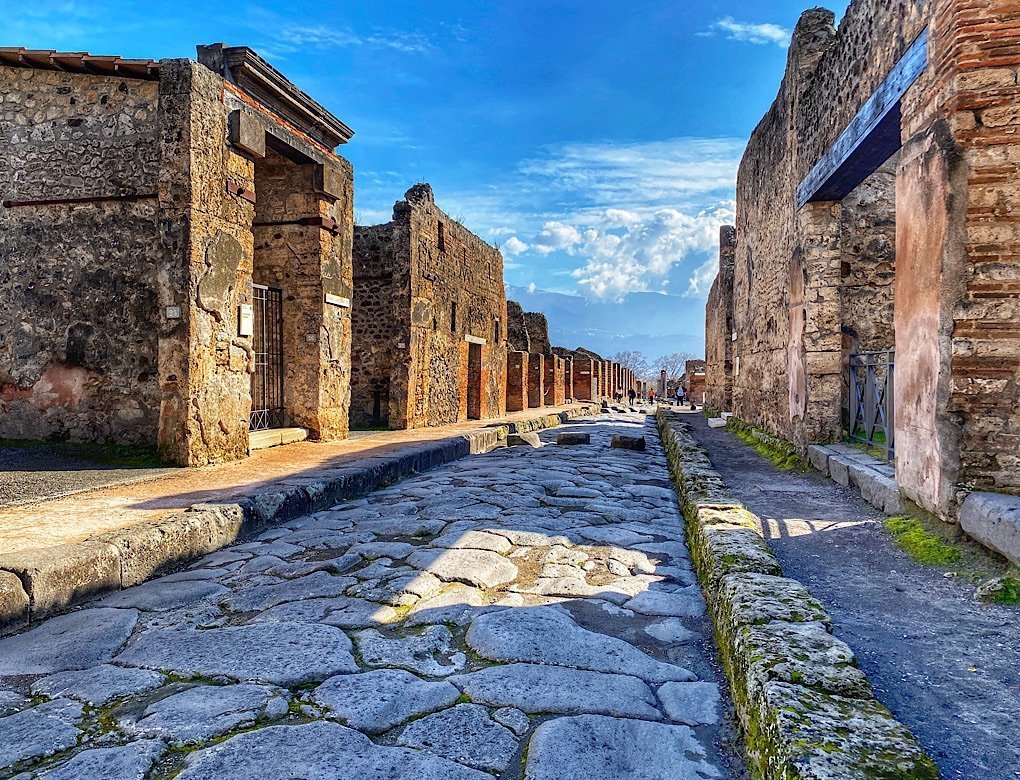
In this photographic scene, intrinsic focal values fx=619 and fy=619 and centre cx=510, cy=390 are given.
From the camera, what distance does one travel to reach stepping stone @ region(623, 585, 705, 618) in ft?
9.01

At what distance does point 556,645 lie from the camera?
7.66 ft

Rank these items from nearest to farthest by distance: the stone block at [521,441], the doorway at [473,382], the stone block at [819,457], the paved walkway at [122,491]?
the paved walkway at [122,491] < the stone block at [819,457] < the stone block at [521,441] < the doorway at [473,382]

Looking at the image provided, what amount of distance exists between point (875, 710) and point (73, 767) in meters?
2.02

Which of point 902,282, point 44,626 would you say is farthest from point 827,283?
point 44,626

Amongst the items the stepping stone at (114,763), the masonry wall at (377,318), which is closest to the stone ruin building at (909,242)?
the stepping stone at (114,763)

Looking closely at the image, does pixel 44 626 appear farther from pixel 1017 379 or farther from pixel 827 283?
pixel 827 283

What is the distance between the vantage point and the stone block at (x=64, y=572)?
2.71 m

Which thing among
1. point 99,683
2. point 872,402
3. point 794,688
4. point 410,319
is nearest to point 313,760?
point 99,683

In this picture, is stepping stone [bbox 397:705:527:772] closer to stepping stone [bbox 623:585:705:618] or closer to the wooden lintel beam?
stepping stone [bbox 623:585:705:618]

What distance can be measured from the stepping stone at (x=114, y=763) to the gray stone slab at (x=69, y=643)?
71cm

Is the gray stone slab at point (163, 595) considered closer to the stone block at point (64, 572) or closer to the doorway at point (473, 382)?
the stone block at point (64, 572)

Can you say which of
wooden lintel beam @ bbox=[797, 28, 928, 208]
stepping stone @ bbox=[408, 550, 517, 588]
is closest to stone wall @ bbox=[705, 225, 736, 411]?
wooden lintel beam @ bbox=[797, 28, 928, 208]

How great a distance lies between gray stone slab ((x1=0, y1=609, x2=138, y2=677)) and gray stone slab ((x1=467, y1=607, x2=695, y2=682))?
141cm

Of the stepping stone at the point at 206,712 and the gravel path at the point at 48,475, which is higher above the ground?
the gravel path at the point at 48,475
